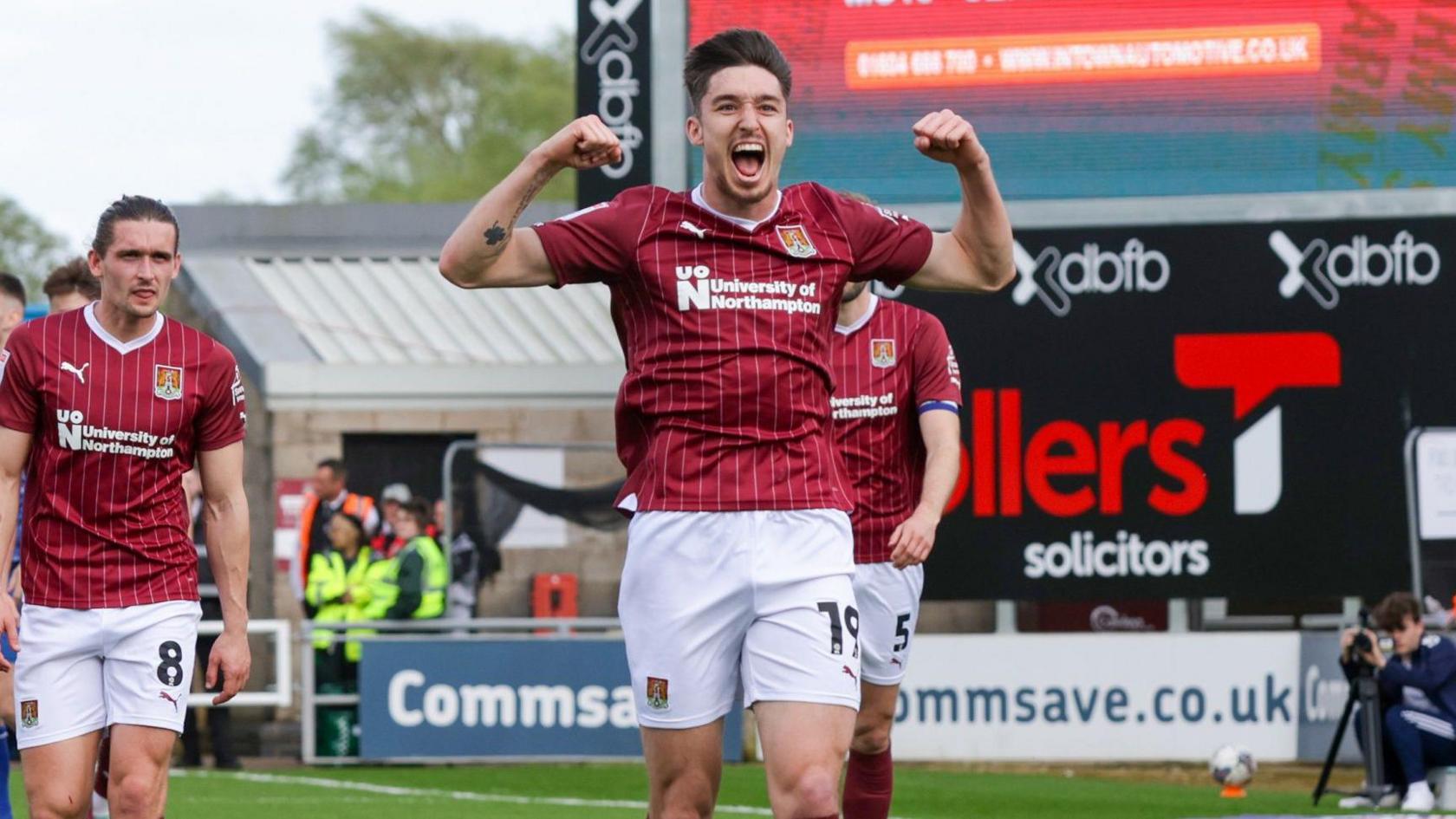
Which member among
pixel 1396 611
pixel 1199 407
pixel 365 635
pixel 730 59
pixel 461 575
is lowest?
pixel 365 635

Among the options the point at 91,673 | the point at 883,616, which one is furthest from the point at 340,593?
the point at 91,673

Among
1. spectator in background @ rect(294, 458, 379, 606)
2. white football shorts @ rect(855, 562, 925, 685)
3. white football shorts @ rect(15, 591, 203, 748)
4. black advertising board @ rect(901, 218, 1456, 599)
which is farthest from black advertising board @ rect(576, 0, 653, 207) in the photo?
white football shorts @ rect(15, 591, 203, 748)

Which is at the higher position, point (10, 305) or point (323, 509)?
point (10, 305)

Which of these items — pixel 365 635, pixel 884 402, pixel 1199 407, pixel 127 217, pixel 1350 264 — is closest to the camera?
pixel 127 217

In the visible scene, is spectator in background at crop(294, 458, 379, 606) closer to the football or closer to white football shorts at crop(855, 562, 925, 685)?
the football

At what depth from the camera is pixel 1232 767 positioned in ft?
40.0

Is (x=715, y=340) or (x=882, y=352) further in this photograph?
(x=882, y=352)

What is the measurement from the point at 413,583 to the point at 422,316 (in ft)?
21.5

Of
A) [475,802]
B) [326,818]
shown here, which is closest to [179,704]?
[326,818]

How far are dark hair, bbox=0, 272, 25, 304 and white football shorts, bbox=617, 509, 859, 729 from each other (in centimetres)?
480

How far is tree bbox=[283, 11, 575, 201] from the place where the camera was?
5325 cm

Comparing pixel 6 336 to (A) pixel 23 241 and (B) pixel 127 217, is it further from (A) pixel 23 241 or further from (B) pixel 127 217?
(A) pixel 23 241

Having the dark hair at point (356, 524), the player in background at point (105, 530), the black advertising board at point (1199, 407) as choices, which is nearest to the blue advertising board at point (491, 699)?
the dark hair at point (356, 524)

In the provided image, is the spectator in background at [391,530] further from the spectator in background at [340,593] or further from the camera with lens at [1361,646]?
the camera with lens at [1361,646]
